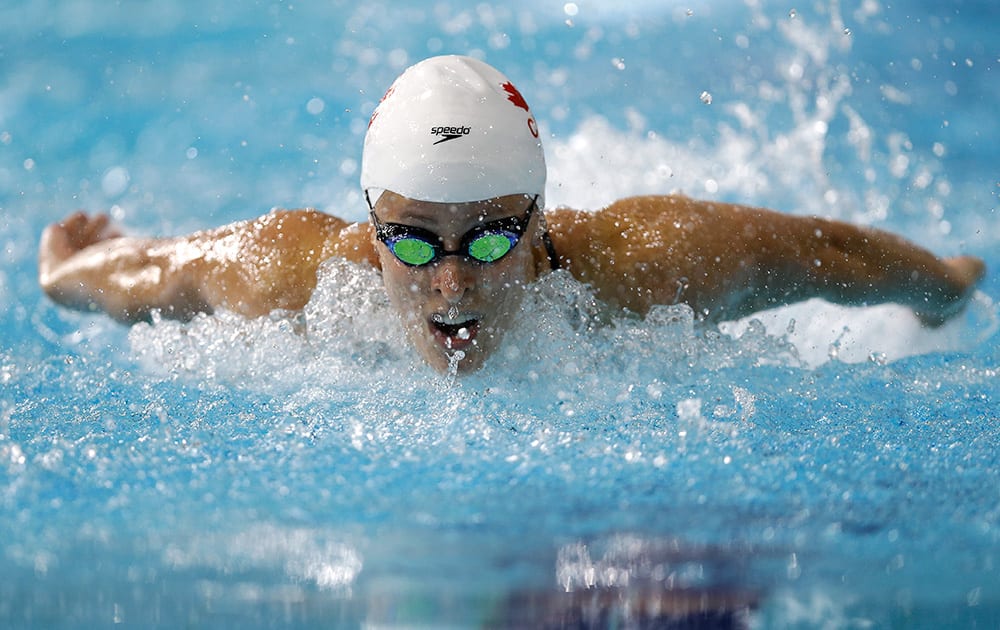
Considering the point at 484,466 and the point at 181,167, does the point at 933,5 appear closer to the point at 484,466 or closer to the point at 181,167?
the point at 181,167

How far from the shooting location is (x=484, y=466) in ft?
7.23

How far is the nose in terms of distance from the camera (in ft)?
7.94

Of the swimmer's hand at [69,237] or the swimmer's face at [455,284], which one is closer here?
the swimmer's face at [455,284]

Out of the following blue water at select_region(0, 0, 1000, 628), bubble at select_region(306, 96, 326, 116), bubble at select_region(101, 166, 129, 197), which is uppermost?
bubble at select_region(306, 96, 326, 116)

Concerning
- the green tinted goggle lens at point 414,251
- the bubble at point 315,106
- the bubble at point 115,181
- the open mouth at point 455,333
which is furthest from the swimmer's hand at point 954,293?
the bubble at point 115,181

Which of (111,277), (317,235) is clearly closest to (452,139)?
(317,235)

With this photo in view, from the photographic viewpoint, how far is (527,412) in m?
2.49

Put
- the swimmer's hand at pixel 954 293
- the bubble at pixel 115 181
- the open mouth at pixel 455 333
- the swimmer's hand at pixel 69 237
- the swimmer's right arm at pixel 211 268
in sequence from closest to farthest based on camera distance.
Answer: the open mouth at pixel 455 333 < the swimmer's right arm at pixel 211 268 < the swimmer's hand at pixel 954 293 < the swimmer's hand at pixel 69 237 < the bubble at pixel 115 181

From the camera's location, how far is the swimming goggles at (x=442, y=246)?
2430 mm

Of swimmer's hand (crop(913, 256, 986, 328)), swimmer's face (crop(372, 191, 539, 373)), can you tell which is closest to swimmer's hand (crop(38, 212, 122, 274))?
swimmer's face (crop(372, 191, 539, 373))

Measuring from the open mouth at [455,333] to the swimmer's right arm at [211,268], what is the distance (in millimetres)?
360

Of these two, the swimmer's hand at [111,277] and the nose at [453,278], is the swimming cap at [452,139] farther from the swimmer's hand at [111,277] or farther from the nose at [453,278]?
the swimmer's hand at [111,277]

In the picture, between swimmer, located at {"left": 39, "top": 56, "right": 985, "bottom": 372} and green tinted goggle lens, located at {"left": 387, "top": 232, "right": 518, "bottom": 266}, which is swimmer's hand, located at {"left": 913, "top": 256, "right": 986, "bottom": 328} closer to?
swimmer, located at {"left": 39, "top": 56, "right": 985, "bottom": 372}

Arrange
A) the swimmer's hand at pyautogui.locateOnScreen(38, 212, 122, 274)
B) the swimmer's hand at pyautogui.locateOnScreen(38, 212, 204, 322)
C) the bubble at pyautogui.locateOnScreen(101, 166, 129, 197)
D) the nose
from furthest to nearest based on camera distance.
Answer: the bubble at pyautogui.locateOnScreen(101, 166, 129, 197) → the swimmer's hand at pyautogui.locateOnScreen(38, 212, 122, 274) → the swimmer's hand at pyautogui.locateOnScreen(38, 212, 204, 322) → the nose
